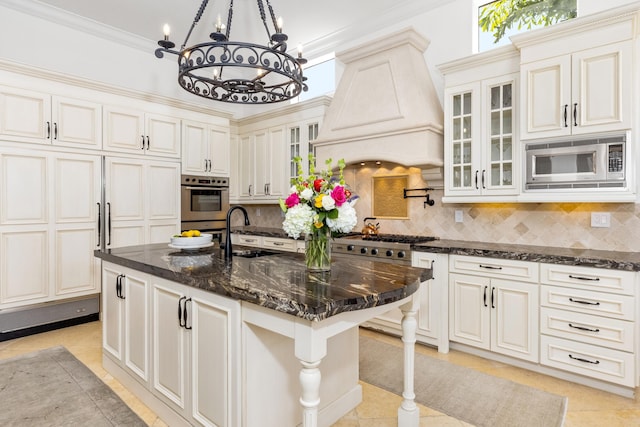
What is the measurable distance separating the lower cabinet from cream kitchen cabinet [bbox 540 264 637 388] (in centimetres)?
230

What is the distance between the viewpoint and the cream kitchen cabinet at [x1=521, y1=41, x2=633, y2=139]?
2.45m

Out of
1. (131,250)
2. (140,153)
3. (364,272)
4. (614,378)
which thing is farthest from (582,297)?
(140,153)

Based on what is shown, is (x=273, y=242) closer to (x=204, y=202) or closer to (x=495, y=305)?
(x=204, y=202)

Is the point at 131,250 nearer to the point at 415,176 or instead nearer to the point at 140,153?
the point at 140,153

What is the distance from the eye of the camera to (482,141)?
316 centimetres

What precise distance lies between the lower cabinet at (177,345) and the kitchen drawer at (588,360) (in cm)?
230

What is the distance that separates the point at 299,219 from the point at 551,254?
2.05m

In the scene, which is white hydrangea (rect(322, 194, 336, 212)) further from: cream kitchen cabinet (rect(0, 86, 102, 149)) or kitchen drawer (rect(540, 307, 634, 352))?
cream kitchen cabinet (rect(0, 86, 102, 149))

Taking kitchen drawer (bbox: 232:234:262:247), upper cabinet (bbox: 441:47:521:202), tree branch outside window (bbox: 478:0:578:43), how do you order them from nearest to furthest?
upper cabinet (bbox: 441:47:521:202) → tree branch outside window (bbox: 478:0:578:43) → kitchen drawer (bbox: 232:234:262:247)

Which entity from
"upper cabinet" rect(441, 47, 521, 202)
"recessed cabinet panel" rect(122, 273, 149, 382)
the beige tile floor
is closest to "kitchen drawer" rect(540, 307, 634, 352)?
the beige tile floor

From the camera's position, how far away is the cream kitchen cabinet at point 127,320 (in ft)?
7.33

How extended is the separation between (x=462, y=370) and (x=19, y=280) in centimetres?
408

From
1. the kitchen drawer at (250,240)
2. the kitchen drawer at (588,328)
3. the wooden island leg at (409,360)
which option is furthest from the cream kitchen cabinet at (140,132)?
the kitchen drawer at (588,328)

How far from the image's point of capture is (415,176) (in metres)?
3.91
